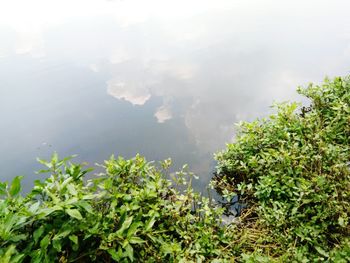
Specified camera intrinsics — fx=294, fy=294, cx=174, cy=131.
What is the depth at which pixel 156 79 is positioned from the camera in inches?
287

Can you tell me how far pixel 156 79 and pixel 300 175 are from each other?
15.9 feet

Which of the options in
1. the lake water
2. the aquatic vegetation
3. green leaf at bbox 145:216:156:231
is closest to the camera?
the aquatic vegetation

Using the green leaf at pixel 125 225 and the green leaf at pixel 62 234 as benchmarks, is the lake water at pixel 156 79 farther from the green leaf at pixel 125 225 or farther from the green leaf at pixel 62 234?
the green leaf at pixel 62 234

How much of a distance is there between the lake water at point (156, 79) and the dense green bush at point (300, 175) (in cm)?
75

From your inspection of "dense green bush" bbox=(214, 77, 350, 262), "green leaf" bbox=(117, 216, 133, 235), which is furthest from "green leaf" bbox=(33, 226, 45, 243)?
"dense green bush" bbox=(214, 77, 350, 262)

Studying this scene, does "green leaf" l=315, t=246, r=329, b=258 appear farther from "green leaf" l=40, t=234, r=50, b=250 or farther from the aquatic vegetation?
"green leaf" l=40, t=234, r=50, b=250

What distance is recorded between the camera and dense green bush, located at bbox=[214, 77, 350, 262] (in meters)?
2.71

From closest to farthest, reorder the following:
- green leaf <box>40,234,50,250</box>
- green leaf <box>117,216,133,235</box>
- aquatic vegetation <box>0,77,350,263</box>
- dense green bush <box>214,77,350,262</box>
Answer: green leaf <box>40,234,50,250</box>
aquatic vegetation <box>0,77,350,263</box>
green leaf <box>117,216,133,235</box>
dense green bush <box>214,77,350,262</box>

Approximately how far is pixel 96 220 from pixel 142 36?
10.0 meters

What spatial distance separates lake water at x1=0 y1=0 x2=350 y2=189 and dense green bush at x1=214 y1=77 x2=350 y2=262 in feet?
2.47

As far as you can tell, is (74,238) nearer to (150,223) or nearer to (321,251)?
(150,223)

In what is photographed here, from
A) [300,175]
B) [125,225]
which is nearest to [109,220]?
[125,225]

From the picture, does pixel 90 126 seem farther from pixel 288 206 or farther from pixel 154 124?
pixel 288 206

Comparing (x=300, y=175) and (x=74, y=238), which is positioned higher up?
(x=74, y=238)
